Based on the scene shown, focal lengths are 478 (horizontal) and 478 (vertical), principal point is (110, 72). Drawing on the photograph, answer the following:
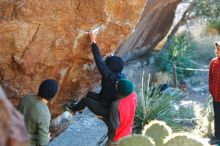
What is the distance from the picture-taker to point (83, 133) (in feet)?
29.7

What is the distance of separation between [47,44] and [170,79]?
8.07 metres

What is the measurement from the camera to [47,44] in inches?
240

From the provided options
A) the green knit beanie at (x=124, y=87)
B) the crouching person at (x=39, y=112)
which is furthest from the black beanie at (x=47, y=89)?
the green knit beanie at (x=124, y=87)

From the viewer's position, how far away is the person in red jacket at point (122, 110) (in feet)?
17.4

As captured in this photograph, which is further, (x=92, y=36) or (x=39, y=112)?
(x=92, y=36)

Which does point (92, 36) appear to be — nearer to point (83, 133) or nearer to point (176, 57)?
point (83, 133)

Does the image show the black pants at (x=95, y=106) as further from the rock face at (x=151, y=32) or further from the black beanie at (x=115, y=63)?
the rock face at (x=151, y=32)

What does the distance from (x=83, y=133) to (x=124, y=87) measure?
3.93 m

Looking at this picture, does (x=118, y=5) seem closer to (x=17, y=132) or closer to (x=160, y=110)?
(x=160, y=110)

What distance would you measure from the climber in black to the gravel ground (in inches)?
74.5

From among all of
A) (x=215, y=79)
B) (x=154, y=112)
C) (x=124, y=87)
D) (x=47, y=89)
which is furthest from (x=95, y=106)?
(x=154, y=112)

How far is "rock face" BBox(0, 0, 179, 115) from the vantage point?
5.81 metres

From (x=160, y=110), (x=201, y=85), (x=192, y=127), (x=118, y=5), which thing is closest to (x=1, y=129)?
(x=118, y=5)

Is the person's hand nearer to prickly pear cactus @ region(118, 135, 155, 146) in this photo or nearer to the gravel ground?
the gravel ground
